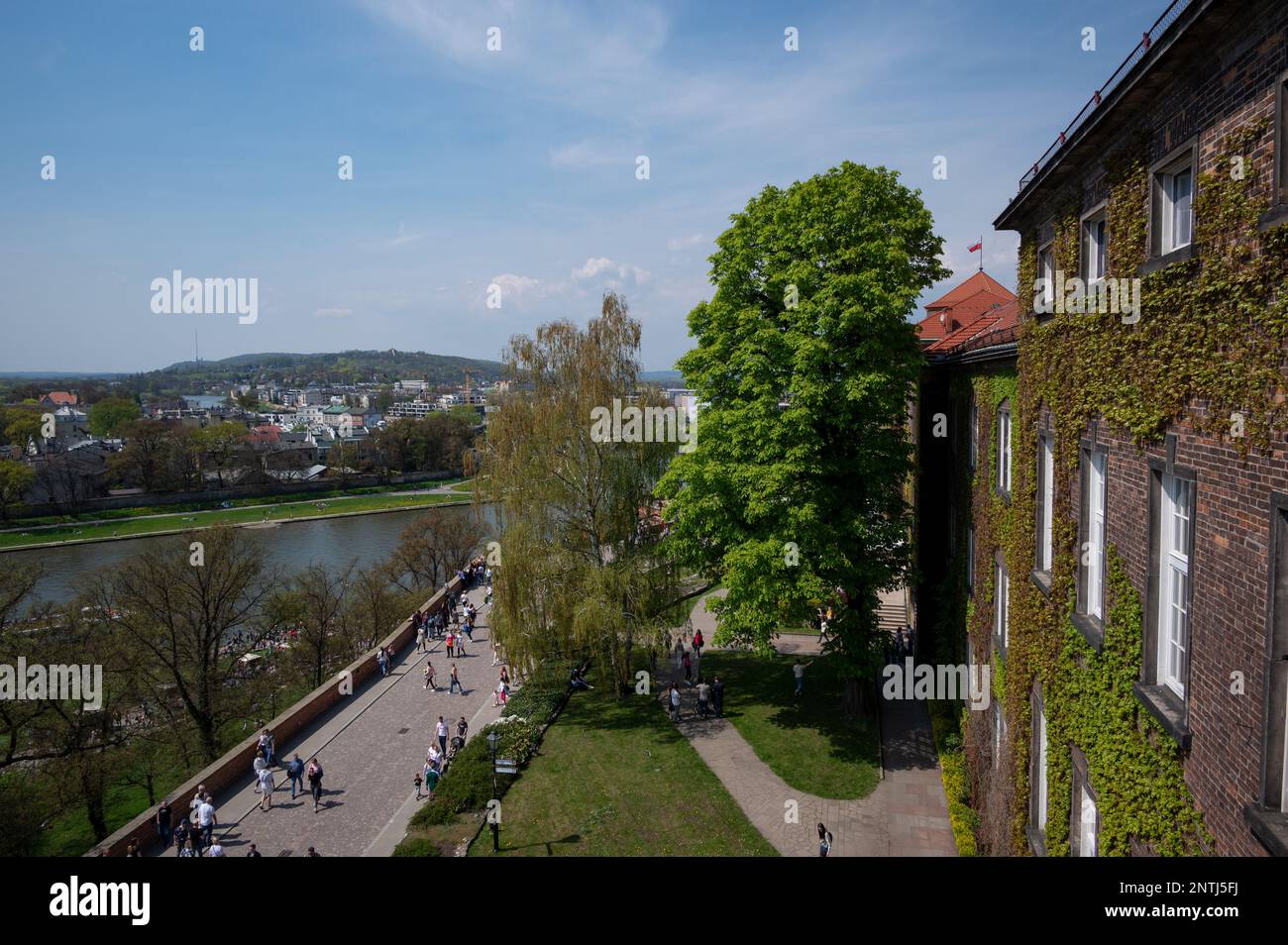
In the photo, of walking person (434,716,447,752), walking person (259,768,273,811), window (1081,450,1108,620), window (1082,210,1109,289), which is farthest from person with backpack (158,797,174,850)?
window (1082,210,1109,289)

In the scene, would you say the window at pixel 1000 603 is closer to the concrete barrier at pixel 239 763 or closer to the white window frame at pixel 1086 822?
the white window frame at pixel 1086 822

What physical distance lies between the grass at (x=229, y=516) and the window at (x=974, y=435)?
210ft

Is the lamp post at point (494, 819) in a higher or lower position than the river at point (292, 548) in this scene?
higher

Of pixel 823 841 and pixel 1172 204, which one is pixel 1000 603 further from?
pixel 1172 204

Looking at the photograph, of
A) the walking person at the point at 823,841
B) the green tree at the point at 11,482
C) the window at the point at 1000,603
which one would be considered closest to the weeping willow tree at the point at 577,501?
the walking person at the point at 823,841

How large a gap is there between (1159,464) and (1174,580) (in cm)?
104

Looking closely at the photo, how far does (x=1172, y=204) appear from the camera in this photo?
7.47m

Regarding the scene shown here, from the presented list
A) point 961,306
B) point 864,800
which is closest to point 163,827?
point 864,800

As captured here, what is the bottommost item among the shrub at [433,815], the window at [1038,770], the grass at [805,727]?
the shrub at [433,815]

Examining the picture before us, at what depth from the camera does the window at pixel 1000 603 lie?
49.5ft

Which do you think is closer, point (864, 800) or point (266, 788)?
point (864, 800)

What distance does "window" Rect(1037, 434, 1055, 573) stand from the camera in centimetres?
1126
